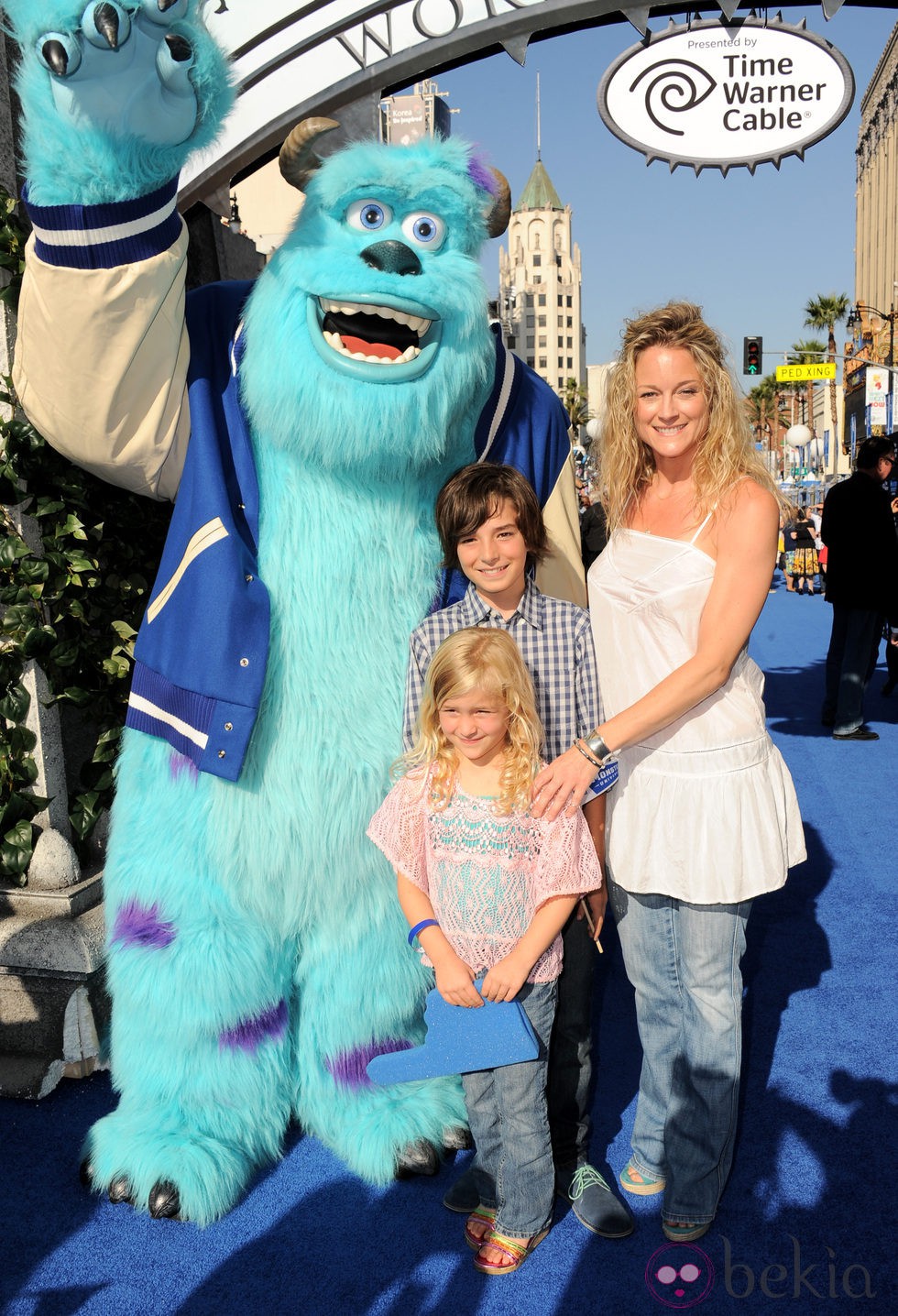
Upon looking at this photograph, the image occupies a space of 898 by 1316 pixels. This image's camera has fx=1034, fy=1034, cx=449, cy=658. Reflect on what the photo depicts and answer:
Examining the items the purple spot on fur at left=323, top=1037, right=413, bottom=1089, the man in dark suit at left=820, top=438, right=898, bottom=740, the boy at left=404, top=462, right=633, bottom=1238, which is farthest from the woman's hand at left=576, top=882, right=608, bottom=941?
the man in dark suit at left=820, top=438, right=898, bottom=740

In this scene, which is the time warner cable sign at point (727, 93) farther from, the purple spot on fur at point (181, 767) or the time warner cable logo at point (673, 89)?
the purple spot on fur at point (181, 767)

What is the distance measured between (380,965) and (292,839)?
37 cm

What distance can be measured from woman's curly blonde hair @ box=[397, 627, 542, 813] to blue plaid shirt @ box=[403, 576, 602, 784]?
4.2 inches

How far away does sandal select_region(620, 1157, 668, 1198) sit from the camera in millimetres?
2219

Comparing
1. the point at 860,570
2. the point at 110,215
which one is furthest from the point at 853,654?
the point at 110,215

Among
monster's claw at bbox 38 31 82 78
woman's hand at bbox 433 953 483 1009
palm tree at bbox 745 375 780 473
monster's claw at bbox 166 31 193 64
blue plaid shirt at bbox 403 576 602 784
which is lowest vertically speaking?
woman's hand at bbox 433 953 483 1009

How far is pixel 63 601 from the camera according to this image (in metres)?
2.53

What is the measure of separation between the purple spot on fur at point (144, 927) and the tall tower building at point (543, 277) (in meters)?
102

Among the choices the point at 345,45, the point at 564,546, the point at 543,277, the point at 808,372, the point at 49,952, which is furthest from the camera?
the point at 543,277

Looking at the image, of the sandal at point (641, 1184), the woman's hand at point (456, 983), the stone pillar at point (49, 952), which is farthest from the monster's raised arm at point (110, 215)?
the sandal at point (641, 1184)

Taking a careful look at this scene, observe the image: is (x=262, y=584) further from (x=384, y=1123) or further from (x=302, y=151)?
(x=384, y=1123)

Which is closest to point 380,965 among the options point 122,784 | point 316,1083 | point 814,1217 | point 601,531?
point 316,1083

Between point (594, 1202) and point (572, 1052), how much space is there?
11.7 inches

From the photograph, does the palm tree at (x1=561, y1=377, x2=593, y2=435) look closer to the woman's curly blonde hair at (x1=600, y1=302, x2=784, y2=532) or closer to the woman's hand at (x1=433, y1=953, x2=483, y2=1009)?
the woman's curly blonde hair at (x1=600, y1=302, x2=784, y2=532)
